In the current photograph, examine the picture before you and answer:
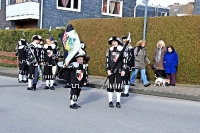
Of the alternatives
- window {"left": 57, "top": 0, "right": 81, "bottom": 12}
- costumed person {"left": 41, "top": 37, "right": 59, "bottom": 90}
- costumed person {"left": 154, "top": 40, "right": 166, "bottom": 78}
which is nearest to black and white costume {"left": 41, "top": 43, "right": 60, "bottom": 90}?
costumed person {"left": 41, "top": 37, "right": 59, "bottom": 90}

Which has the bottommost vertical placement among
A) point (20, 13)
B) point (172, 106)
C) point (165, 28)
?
point (172, 106)

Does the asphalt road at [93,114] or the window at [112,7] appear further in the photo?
the window at [112,7]

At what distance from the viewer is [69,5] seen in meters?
23.3

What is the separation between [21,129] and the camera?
18.6 ft

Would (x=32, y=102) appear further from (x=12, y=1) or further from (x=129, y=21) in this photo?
(x=12, y=1)

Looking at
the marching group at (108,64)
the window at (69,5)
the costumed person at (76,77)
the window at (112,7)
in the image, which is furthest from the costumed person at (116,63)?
the window at (112,7)

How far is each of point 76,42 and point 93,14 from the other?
55.2ft

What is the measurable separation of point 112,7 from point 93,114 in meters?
19.7

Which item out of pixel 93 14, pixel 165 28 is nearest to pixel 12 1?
pixel 93 14

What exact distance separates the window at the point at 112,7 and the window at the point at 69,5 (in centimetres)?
251

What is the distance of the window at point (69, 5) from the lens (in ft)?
75.0

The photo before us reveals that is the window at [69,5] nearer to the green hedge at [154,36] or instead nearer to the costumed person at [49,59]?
the green hedge at [154,36]

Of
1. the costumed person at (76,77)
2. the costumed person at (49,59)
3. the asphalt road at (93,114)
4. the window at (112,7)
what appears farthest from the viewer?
the window at (112,7)

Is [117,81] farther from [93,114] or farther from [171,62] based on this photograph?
[171,62]
